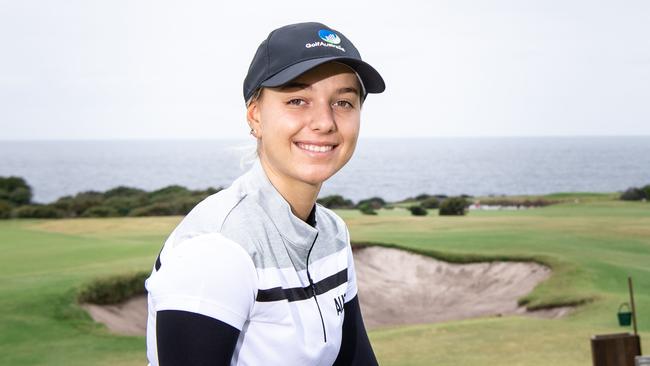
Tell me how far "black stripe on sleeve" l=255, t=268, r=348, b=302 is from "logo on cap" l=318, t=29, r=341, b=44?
0.56 metres

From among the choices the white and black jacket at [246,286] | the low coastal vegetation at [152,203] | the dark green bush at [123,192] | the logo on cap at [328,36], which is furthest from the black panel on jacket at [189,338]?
the dark green bush at [123,192]

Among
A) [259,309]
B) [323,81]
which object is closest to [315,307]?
[259,309]

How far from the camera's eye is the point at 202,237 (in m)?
1.56

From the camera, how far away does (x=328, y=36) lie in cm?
174

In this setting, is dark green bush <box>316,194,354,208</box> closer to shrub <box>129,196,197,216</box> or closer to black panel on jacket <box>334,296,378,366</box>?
shrub <box>129,196,197,216</box>

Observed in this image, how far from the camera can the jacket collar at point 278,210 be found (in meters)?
1.77

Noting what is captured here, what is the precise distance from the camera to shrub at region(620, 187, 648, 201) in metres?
18.8

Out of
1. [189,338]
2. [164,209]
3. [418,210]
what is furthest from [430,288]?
[189,338]

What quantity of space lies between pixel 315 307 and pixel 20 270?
1041cm

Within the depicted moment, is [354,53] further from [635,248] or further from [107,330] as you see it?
[635,248]

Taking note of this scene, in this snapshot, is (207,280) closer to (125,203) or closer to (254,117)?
(254,117)

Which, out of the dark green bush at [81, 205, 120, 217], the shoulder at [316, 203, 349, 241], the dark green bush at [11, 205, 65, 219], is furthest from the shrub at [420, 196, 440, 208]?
the shoulder at [316, 203, 349, 241]

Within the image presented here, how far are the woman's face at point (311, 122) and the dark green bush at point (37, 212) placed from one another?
17.4 m

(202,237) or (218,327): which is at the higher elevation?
(202,237)
